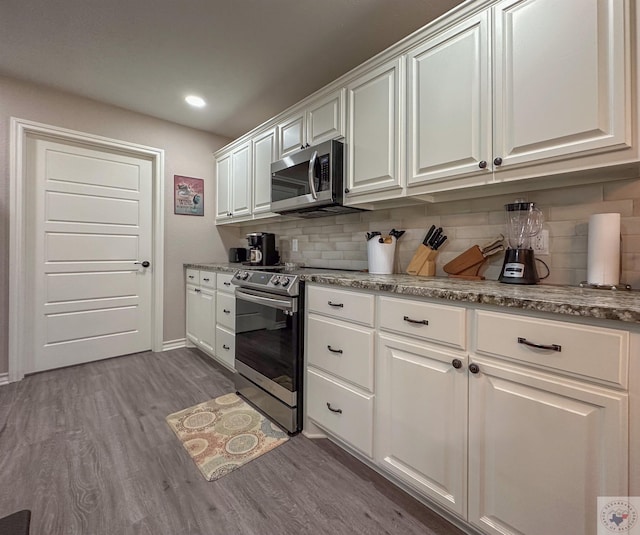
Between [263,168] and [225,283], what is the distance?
3.70ft

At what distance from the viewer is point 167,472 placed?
152cm

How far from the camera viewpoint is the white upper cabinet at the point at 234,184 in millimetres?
3057

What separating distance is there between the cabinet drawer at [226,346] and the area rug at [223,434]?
410 millimetres

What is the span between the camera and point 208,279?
9.80 feet

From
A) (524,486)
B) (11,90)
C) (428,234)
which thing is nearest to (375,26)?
(428,234)

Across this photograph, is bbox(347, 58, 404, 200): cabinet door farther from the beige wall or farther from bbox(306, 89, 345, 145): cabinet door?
the beige wall

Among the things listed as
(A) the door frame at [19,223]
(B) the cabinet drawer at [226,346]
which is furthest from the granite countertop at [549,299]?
(A) the door frame at [19,223]

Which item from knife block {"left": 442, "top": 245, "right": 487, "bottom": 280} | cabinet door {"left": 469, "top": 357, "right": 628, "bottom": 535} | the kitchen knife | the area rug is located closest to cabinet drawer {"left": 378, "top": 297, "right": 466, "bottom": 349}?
cabinet door {"left": 469, "top": 357, "right": 628, "bottom": 535}

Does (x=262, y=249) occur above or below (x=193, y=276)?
above

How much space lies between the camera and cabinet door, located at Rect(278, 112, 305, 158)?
7.73 feet

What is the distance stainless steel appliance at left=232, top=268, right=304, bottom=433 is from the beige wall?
4.77 feet

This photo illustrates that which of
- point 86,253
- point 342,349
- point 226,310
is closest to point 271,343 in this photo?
point 342,349

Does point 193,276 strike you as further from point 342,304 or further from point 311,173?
point 342,304

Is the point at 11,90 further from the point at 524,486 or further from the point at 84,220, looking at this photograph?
the point at 524,486
